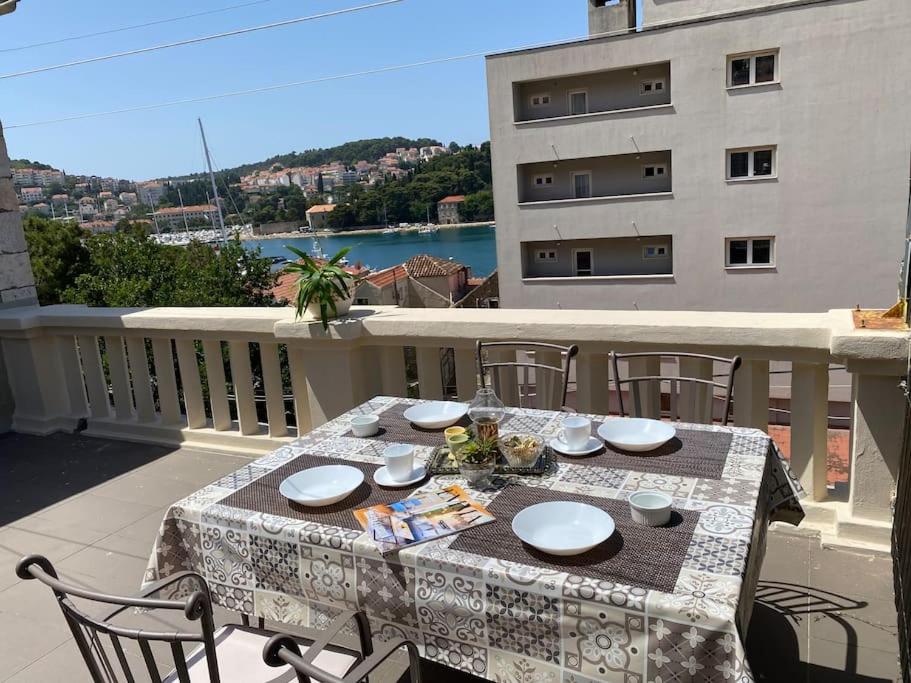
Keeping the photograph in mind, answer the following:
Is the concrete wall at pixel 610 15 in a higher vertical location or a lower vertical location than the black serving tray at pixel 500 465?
higher

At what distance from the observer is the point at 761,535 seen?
5.35ft

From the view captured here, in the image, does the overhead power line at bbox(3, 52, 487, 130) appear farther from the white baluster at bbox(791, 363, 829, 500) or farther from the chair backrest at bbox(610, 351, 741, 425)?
the white baluster at bbox(791, 363, 829, 500)

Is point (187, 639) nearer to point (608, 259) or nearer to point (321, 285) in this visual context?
point (321, 285)

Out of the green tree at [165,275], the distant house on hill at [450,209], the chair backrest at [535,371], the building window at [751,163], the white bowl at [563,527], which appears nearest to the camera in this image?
the white bowl at [563,527]

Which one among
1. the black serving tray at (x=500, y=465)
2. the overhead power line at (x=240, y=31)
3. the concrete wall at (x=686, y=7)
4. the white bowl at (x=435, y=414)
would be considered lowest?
the black serving tray at (x=500, y=465)

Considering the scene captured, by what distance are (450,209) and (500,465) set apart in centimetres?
3628

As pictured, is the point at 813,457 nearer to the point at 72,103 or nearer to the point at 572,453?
the point at 572,453

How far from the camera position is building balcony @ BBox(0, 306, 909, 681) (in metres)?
2.27

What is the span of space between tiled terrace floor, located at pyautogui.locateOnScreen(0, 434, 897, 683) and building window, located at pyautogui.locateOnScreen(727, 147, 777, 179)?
19419 mm

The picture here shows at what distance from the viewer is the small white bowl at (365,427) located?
84.7 inches

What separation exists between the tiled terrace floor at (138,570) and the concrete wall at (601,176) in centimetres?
1993

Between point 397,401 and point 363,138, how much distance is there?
35730 millimetres

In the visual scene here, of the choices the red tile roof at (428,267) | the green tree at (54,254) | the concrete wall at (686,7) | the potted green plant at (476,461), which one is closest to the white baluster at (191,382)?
the potted green plant at (476,461)

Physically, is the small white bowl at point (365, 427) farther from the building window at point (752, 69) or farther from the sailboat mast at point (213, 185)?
the building window at point (752, 69)
